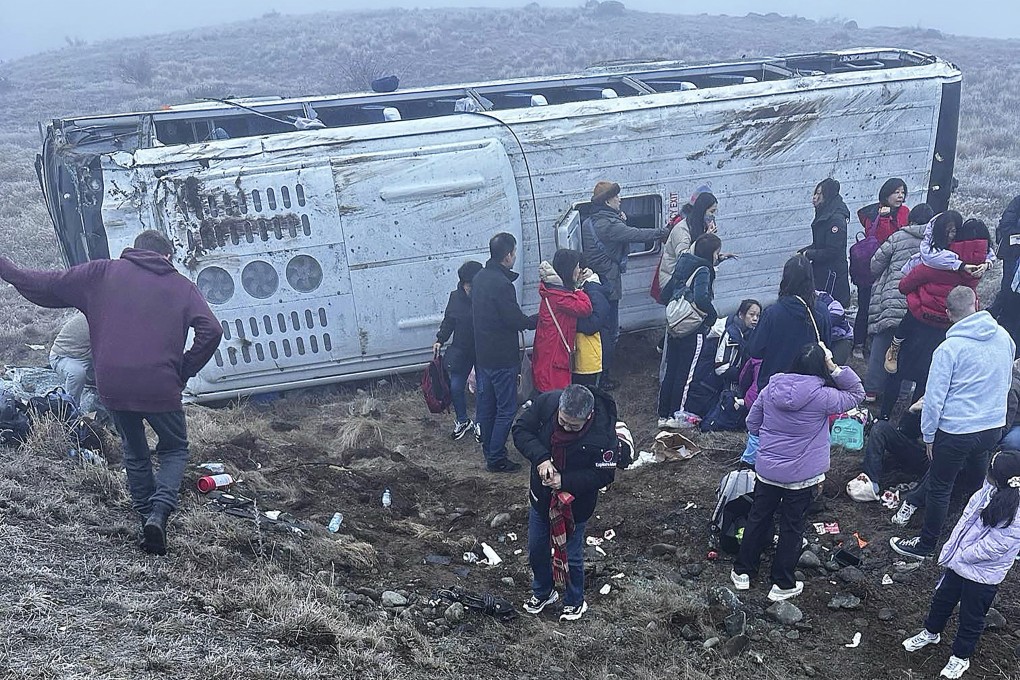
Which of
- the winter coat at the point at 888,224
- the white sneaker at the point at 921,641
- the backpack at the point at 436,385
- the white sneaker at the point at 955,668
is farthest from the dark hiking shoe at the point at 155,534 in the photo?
the winter coat at the point at 888,224

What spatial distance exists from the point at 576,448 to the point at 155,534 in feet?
7.42

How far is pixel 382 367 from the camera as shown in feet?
25.9

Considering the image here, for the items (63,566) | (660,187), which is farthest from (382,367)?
(63,566)

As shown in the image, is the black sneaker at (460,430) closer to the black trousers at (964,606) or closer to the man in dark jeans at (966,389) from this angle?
the man in dark jeans at (966,389)

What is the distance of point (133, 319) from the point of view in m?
4.66

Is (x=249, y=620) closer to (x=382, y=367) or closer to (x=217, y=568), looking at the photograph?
(x=217, y=568)

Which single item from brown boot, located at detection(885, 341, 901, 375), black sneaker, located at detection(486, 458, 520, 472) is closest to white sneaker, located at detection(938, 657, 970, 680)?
brown boot, located at detection(885, 341, 901, 375)

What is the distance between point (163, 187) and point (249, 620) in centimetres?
416

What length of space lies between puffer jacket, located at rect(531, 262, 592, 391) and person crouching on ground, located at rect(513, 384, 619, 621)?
6.63ft

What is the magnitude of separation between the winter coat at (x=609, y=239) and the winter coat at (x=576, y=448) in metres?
2.93

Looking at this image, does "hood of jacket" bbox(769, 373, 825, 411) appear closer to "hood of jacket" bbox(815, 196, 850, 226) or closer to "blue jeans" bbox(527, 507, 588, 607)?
"blue jeans" bbox(527, 507, 588, 607)

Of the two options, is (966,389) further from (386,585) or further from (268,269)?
(268,269)

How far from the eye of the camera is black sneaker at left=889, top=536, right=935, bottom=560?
535 cm

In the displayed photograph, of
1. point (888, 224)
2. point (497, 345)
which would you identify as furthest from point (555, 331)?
point (888, 224)
